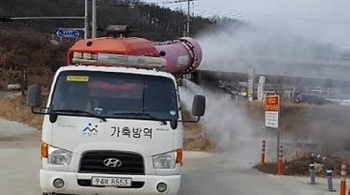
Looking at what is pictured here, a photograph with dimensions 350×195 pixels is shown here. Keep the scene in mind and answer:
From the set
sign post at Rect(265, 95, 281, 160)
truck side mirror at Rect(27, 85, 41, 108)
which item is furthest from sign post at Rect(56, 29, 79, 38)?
truck side mirror at Rect(27, 85, 41, 108)

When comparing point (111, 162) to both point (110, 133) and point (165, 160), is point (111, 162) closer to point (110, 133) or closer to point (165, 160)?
point (110, 133)

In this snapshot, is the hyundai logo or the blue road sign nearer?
the hyundai logo

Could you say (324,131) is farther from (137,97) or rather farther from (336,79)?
(137,97)

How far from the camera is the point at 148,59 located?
1192 centimetres

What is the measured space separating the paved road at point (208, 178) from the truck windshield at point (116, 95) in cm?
380

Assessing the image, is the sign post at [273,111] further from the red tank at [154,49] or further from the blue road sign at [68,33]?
Answer: the blue road sign at [68,33]

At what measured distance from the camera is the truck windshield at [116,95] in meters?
10.8

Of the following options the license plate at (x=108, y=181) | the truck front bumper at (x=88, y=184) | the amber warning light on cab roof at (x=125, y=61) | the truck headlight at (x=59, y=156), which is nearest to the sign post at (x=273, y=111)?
the amber warning light on cab roof at (x=125, y=61)

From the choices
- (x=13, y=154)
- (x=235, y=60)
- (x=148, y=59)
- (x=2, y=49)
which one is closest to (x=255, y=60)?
(x=235, y=60)

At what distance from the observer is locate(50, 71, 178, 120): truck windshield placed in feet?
35.3

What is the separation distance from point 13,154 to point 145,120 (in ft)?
45.3

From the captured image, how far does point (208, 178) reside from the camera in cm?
1781

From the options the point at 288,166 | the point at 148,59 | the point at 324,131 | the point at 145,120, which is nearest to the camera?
the point at 145,120

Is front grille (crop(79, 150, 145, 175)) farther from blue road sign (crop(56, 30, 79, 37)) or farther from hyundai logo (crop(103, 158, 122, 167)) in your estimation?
blue road sign (crop(56, 30, 79, 37))
